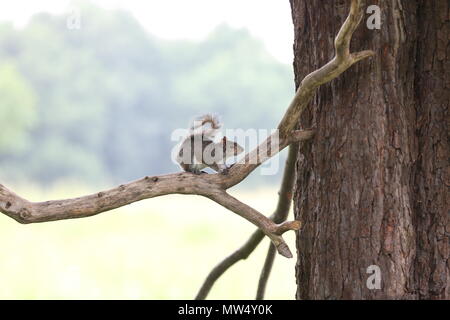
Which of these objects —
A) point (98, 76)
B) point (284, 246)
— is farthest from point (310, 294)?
point (98, 76)

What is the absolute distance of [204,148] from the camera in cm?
233

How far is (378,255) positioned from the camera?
2.00 m

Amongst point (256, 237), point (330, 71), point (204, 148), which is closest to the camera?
point (330, 71)

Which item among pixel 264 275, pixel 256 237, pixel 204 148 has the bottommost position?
pixel 264 275

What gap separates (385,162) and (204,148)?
0.64 m

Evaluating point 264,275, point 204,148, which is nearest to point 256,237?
point 264,275

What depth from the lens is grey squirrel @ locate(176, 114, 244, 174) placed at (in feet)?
7.60

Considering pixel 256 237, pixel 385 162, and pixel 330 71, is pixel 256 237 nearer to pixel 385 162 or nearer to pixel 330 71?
pixel 385 162

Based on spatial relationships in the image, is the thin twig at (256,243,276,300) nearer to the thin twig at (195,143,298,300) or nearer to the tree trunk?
the thin twig at (195,143,298,300)

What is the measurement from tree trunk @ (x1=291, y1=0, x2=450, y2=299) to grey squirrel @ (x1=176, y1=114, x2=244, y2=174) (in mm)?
349

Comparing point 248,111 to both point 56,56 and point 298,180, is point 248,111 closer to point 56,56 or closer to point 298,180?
point 56,56

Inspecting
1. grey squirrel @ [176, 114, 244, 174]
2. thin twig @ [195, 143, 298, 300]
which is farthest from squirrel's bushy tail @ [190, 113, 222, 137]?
thin twig @ [195, 143, 298, 300]

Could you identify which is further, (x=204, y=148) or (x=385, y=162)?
(x=204, y=148)

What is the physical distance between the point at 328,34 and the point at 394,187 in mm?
540
